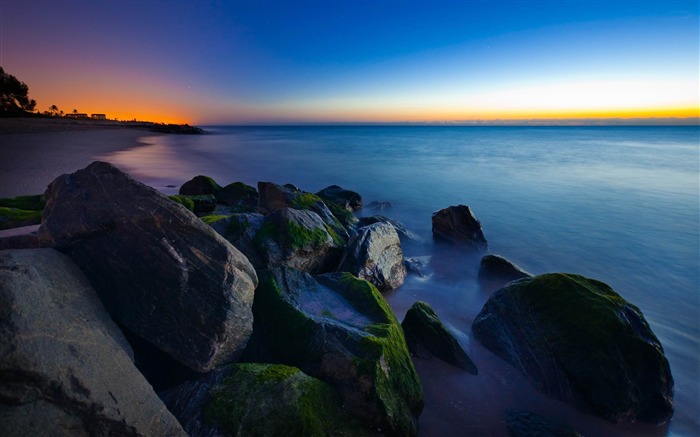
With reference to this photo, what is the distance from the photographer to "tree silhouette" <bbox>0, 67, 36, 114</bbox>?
71494 millimetres

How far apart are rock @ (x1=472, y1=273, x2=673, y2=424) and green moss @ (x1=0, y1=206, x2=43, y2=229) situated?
10271 mm

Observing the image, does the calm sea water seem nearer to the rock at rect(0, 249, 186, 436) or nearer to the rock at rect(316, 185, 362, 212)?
the rock at rect(316, 185, 362, 212)

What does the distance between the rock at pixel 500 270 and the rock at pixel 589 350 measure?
Result: 3.44 meters

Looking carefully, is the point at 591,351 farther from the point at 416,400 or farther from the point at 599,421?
the point at 416,400

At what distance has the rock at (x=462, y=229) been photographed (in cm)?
1247

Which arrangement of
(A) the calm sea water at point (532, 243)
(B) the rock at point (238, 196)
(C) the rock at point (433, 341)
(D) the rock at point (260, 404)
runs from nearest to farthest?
(D) the rock at point (260, 404)
(A) the calm sea water at point (532, 243)
(C) the rock at point (433, 341)
(B) the rock at point (238, 196)

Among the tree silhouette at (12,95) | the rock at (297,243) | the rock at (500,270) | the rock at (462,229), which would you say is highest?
the tree silhouette at (12,95)

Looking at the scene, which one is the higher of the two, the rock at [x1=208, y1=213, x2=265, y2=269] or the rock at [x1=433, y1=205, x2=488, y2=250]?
the rock at [x1=208, y1=213, x2=265, y2=269]

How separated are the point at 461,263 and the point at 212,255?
8.57 m

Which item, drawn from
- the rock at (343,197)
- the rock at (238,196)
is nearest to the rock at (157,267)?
the rock at (238,196)

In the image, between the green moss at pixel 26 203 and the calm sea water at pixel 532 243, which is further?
the green moss at pixel 26 203

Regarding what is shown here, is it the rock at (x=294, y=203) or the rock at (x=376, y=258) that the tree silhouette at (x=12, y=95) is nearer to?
the rock at (x=294, y=203)

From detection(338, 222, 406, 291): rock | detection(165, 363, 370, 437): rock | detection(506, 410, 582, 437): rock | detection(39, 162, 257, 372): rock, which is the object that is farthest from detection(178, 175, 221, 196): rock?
detection(506, 410, 582, 437): rock

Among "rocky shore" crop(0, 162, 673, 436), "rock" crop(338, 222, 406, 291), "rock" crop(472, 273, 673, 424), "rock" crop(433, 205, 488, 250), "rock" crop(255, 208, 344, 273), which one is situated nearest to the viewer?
"rocky shore" crop(0, 162, 673, 436)
